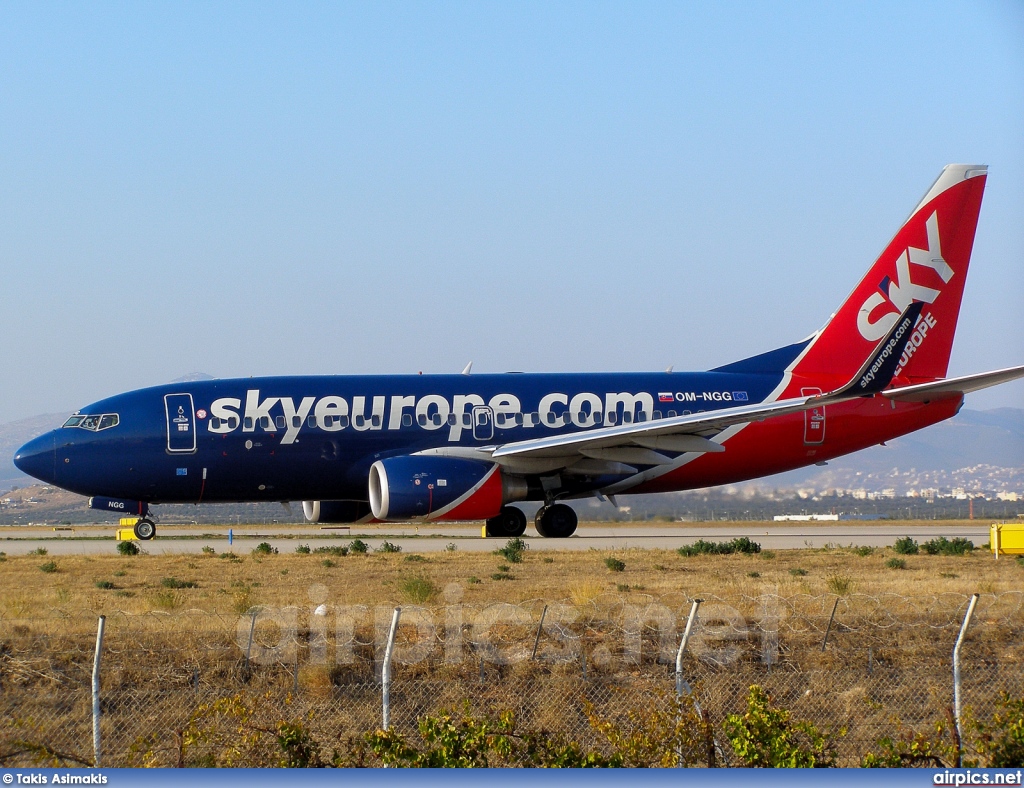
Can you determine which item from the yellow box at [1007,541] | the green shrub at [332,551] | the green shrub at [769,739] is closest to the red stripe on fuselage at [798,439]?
the yellow box at [1007,541]

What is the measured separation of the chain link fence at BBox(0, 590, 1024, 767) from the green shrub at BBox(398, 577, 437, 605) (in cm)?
148

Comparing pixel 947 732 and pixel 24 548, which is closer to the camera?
pixel 947 732

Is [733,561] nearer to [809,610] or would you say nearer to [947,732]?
[809,610]

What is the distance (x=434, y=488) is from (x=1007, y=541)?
12.0 m

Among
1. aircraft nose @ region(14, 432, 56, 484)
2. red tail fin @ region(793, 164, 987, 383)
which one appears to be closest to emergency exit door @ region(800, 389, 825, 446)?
red tail fin @ region(793, 164, 987, 383)

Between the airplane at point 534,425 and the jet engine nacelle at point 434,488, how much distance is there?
4 cm

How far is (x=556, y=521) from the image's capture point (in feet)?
89.9

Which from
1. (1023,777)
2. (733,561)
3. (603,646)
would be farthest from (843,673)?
(733,561)

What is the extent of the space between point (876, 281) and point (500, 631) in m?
18.9

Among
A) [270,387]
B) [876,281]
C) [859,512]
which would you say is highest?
[876,281]

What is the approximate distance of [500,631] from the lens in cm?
1333

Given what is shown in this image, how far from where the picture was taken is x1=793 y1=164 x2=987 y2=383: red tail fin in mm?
28828

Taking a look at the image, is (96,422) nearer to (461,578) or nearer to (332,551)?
(332,551)

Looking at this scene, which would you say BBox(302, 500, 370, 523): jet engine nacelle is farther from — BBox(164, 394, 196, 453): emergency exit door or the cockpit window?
the cockpit window
